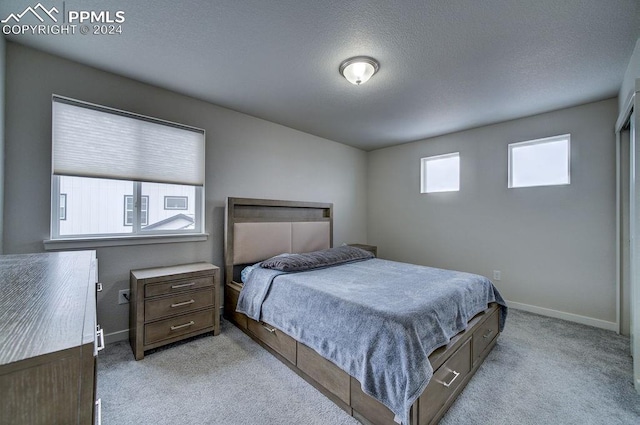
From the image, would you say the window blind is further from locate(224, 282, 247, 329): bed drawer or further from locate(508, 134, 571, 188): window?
locate(508, 134, 571, 188): window

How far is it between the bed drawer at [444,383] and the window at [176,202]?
2794 mm

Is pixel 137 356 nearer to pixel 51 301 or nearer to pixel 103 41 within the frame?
pixel 51 301

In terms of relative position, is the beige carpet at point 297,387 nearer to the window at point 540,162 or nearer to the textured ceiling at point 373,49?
the window at point 540,162

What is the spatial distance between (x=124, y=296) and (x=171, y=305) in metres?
0.52


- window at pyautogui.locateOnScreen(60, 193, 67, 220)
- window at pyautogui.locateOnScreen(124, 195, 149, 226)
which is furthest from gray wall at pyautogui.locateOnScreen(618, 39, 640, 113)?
window at pyautogui.locateOnScreen(60, 193, 67, 220)

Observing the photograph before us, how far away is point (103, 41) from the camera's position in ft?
6.29

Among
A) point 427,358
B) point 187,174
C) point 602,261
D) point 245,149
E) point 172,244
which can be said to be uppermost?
point 245,149

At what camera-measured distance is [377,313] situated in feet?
5.03

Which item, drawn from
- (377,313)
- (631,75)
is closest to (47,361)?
(377,313)

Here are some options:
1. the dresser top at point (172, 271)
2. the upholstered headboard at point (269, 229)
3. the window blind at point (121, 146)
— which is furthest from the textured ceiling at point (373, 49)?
the dresser top at point (172, 271)

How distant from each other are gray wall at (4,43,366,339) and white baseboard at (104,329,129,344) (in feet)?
0.12

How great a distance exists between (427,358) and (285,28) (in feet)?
7.44

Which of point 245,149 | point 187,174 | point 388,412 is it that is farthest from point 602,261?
point 187,174

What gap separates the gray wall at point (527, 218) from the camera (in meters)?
2.82
